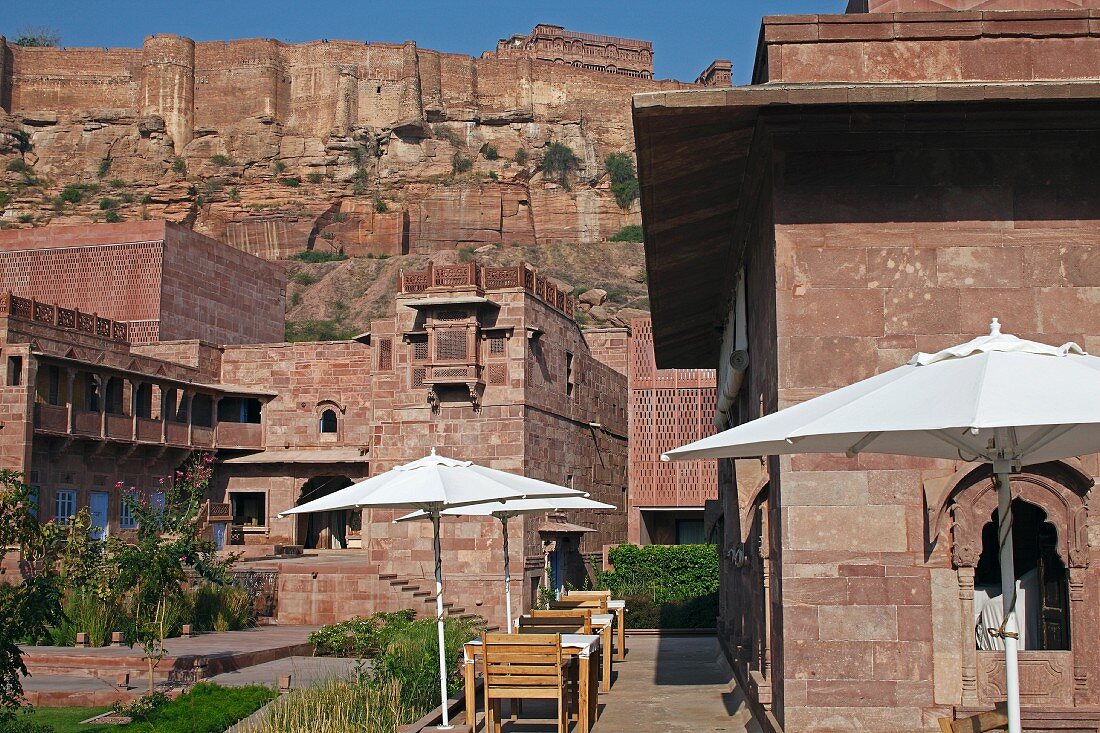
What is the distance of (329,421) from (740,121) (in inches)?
1059

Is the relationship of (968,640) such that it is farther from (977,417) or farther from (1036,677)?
(977,417)

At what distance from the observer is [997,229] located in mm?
7660

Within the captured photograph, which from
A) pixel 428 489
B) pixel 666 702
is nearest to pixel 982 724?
pixel 428 489

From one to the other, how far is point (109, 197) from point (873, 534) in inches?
3114

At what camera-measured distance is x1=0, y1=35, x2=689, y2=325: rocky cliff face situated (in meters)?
78.1

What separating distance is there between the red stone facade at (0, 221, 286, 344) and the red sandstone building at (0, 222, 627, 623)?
0.07 metres

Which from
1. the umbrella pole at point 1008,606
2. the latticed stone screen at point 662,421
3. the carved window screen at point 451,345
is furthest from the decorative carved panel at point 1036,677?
the latticed stone screen at point 662,421

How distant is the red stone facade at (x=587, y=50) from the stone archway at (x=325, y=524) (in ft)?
229

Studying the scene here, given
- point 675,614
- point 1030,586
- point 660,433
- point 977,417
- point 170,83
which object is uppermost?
point 170,83

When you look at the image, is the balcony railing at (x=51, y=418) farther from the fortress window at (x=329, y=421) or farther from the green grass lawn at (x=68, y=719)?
the green grass lawn at (x=68, y=719)

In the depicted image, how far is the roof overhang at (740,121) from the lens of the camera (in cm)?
718

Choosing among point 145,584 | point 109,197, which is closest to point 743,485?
point 145,584

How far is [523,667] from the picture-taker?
8.88 metres

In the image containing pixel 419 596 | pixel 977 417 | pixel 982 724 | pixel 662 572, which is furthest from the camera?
pixel 662 572
